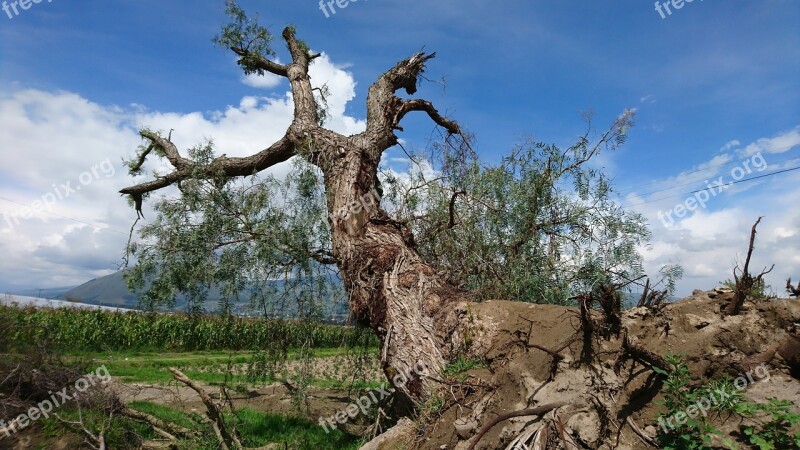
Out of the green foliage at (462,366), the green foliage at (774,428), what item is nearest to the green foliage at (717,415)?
the green foliage at (774,428)

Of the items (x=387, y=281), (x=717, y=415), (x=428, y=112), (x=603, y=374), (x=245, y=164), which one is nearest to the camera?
(x=717, y=415)

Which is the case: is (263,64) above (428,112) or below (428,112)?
above

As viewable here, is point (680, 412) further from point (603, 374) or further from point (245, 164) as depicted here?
point (245, 164)

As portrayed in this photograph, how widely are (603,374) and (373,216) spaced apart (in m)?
4.39

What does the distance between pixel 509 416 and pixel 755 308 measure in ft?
8.03

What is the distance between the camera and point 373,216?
7676mm

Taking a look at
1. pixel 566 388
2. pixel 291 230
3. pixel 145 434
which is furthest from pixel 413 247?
pixel 145 434

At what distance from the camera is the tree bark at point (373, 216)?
5793 millimetres

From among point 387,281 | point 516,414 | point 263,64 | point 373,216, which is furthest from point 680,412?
point 263,64

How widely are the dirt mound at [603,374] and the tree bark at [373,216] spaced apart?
78 cm

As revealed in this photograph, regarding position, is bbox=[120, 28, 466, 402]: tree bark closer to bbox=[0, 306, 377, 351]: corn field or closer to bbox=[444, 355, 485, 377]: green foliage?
bbox=[444, 355, 485, 377]: green foliage

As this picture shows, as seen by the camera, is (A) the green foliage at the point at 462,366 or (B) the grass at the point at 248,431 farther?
(B) the grass at the point at 248,431

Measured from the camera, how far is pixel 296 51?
1131 centimetres

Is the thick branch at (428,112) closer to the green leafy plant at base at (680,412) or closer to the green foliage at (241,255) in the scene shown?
the green foliage at (241,255)
